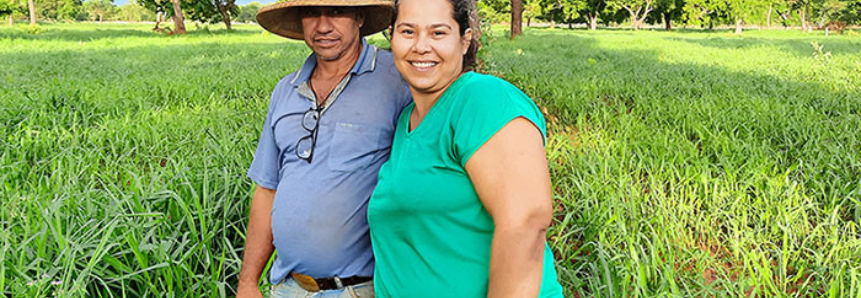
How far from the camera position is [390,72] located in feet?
5.58

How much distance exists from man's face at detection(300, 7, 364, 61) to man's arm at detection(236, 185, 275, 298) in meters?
0.49

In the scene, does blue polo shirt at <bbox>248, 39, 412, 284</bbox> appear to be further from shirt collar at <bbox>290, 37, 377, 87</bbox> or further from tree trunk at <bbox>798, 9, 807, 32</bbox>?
tree trunk at <bbox>798, 9, 807, 32</bbox>

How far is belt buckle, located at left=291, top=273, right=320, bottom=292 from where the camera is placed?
161cm

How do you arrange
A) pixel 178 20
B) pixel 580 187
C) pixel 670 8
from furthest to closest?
1. pixel 670 8
2. pixel 178 20
3. pixel 580 187

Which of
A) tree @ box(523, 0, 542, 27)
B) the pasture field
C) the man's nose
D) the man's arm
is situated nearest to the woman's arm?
the man's nose

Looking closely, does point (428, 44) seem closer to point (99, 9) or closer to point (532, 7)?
point (532, 7)

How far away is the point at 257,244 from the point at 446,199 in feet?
3.36

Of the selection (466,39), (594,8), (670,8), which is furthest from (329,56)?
(594,8)

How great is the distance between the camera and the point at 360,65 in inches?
66.6

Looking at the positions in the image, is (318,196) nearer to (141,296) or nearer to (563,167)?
(141,296)

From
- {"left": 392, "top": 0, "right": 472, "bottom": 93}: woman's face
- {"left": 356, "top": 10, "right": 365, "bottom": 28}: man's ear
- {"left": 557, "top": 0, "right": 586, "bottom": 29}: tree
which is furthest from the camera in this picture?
{"left": 557, "top": 0, "right": 586, "bottom": 29}: tree

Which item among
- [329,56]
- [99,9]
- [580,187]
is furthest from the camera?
[99,9]

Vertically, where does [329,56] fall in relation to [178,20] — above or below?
below

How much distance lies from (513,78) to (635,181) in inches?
132
